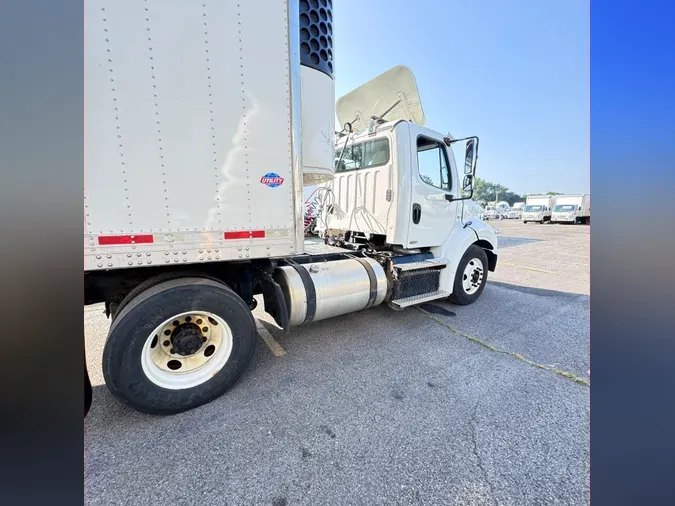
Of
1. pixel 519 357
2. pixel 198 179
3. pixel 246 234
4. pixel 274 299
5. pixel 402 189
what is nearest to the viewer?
pixel 198 179

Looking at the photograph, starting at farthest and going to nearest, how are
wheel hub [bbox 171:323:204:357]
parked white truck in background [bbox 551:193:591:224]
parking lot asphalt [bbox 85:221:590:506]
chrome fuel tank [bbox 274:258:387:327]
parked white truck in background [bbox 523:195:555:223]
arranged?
parked white truck in background [bbox 523:195:555:223], parked white truck in background [bbox 551:193:591:224], chrome fuel tank [bbox 274:258:387:327], wheel hub [bbox 171:323:204:357], parking lot asphalt [bbox 85:221:590:506]

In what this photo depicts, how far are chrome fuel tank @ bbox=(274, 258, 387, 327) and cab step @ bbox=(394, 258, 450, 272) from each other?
0.33 meters

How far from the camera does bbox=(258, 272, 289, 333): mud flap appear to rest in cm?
307

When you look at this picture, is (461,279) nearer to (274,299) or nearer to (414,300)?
(414,300)

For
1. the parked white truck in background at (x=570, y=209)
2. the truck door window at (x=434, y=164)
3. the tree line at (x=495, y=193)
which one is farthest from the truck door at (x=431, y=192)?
the tree line at (x=495, y=193)

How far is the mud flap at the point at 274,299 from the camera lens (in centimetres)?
307

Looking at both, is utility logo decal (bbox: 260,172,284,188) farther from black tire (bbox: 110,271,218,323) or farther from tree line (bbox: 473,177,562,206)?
tree line (bbox: 473,177,562,206)

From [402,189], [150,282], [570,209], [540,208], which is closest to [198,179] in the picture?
[150,282]

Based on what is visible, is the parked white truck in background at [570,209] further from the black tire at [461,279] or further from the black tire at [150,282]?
the black tire at [150,282]

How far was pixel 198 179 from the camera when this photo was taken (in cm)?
223

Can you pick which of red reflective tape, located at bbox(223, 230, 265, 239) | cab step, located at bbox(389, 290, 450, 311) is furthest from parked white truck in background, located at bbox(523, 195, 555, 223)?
red reflective tape, located at bbox(223, 230, 265, 239)

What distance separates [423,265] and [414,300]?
0.57 metres

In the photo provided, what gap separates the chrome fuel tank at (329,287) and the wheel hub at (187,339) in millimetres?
958
